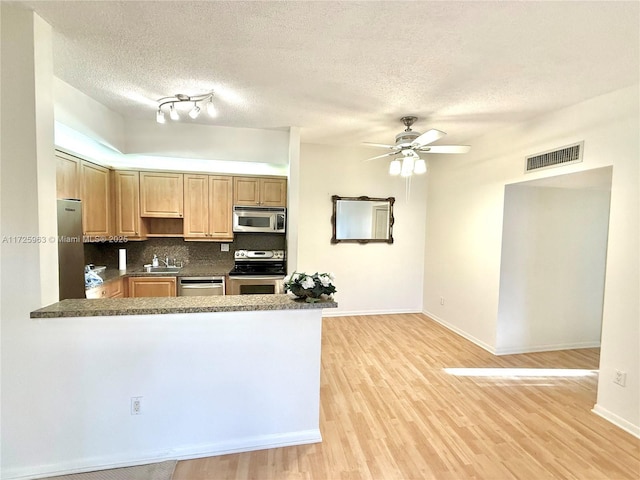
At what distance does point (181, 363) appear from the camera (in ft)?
6.11

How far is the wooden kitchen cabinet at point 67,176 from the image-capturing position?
8.84 ft

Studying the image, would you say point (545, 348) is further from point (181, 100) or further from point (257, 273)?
point (181, 100)

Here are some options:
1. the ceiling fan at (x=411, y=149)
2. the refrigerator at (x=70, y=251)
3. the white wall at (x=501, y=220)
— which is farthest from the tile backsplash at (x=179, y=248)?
the white wall at (x=501, y=220)

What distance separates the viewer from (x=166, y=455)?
1.88 meters

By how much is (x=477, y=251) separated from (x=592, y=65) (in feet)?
7.63

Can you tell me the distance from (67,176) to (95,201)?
0.57 metres

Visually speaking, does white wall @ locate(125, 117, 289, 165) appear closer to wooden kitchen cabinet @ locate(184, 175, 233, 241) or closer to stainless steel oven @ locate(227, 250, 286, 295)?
wooden kitchen cabinet @ locate(184, 175, 233, 241)

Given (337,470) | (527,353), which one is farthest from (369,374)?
(527,353)

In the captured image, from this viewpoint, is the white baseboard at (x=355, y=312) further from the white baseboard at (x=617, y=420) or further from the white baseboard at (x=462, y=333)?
the white baseboard at (x=617, y=420)

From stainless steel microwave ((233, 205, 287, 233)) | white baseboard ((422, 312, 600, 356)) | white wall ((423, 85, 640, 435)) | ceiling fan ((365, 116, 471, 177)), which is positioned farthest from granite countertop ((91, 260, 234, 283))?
white baseboard ((422, 312, 600, 356))

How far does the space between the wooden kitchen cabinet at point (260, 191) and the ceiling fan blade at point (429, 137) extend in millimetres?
1962

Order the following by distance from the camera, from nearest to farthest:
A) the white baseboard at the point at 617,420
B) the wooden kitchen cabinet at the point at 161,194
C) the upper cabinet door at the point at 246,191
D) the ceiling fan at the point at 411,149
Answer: the white baseboard at the point at 617,420
the ceiling fan at the point at 411,149
the wooden kitchen cabinet at the point at 161,194
the upper cabinet door at the point at 246,191

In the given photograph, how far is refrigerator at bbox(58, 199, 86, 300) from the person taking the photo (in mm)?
2311

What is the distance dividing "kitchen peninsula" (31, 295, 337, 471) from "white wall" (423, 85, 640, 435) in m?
2.44
